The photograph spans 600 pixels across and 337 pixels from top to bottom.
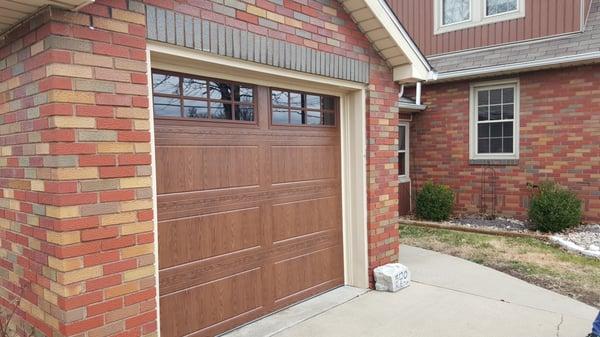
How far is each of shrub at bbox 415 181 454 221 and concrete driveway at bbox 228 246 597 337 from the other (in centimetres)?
395

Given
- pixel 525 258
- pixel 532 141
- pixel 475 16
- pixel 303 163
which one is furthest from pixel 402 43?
pixel 475 16

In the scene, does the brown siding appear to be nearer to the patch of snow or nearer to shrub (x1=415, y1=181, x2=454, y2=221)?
shrub (x1=415, y1=181, x2=454, y2=221)

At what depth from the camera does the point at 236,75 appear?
378 centimetres

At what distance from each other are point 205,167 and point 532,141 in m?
7.75

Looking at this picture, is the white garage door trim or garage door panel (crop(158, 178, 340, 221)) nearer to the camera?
garage door panel (crop(158, 178, 340, 221))

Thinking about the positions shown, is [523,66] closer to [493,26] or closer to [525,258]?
[493,26]

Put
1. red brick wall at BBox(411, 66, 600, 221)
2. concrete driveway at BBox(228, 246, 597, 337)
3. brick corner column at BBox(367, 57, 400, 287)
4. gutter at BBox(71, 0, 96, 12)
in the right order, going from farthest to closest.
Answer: red brick wall at BBox(411, 66, 600, 221) < brick corner column at BBox(367, 57, 400, 287) < concrete driveway at BBox(228, 246, 597, 337) < gutter at BBox(71, 0, 96, 12)

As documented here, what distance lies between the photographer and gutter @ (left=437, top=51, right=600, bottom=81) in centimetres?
786

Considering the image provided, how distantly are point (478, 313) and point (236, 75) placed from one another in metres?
3.29

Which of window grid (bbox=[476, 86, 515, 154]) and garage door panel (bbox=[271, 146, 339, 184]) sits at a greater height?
window grid (bbox=[476, 86, 515, 154])

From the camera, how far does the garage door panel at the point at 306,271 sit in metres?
4.37

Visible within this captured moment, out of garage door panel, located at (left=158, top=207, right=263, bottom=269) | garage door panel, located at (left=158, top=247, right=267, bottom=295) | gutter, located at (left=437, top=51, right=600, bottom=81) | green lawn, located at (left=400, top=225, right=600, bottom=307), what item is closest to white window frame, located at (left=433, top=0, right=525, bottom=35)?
gutter, located at (left=437, top=51, right=600, bottom=81)

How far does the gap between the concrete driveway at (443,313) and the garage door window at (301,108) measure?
75.7 inches

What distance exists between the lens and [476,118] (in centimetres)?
970
